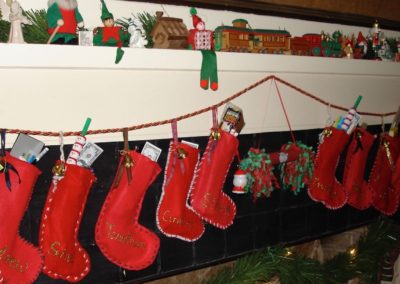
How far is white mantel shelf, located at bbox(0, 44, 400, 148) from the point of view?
1154mm

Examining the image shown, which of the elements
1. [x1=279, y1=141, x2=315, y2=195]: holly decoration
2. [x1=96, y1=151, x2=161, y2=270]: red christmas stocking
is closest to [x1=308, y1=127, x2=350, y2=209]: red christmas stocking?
[x1=279, y1=141, x2=315, y2=195]: holly decoration

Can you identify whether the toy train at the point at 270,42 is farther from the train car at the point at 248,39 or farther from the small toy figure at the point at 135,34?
the small toy figure at the point at 135,34

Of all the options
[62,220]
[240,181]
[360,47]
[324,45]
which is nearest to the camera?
[62,220]

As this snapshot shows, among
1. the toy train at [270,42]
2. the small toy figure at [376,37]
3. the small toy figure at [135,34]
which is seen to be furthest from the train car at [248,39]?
the small toy figure at [376,37]

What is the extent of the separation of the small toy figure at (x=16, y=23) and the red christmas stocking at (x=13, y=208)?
1.01 feet

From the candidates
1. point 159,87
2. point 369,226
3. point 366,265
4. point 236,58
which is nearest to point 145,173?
point 159,87

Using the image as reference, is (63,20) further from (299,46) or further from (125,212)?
(299,46)

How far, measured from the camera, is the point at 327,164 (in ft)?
5.85

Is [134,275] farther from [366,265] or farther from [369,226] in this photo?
[369,226]

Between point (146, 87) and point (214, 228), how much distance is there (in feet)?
2.00

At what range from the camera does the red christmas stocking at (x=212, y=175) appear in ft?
4.77

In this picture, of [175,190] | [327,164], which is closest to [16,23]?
[175,190]

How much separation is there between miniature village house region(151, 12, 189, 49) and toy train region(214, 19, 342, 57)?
156 mm

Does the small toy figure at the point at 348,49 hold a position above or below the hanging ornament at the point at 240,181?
above
